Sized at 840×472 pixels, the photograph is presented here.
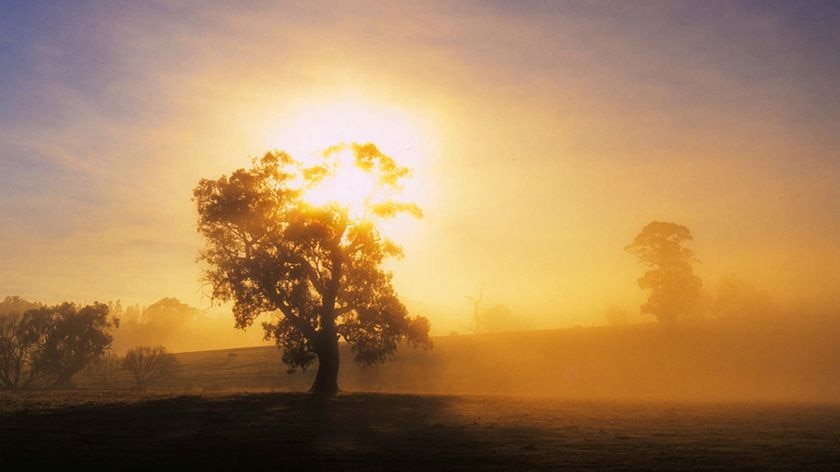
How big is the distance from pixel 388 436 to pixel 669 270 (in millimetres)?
72469

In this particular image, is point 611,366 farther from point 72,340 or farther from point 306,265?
point 72,340

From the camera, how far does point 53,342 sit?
201 feet

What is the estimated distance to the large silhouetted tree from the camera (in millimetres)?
39031

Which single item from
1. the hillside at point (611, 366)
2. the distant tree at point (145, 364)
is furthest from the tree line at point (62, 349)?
the hillside at point (611, 366)

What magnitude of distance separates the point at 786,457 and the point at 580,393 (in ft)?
154

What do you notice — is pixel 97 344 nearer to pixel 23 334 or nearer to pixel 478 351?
pixel 23 334

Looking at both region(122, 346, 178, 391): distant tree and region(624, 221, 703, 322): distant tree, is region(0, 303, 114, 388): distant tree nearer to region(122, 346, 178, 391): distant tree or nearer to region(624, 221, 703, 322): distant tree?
region(122, 346, 178, 391): distant tree

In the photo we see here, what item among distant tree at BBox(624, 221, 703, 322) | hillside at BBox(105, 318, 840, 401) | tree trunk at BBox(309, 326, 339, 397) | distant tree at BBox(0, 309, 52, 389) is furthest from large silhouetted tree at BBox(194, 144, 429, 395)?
distant tree at BBox(624, 221, 703, 322)

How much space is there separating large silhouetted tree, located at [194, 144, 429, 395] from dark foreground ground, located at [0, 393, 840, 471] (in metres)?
8.53

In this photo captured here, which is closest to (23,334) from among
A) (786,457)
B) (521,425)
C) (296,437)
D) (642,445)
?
(296,437)

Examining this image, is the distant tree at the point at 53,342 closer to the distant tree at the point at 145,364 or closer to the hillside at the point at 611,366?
the distant tree at the point at 145,364

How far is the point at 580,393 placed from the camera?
6097 centimetres

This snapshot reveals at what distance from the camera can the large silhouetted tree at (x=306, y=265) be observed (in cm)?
3903

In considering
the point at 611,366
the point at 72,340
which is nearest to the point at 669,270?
the point at 611,366
